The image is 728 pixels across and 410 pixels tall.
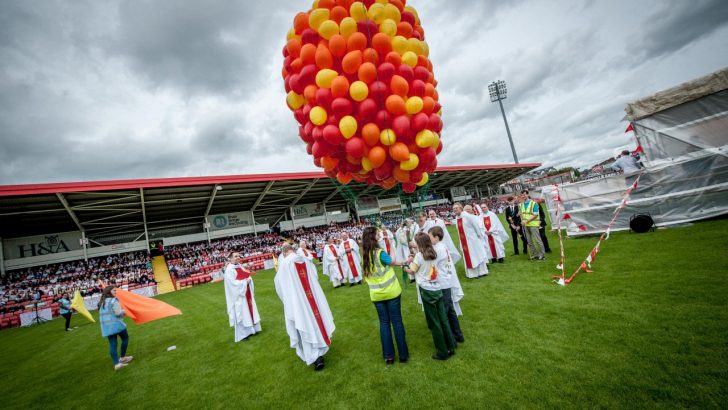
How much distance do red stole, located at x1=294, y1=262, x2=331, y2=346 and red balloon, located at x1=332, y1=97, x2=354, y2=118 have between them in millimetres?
2303

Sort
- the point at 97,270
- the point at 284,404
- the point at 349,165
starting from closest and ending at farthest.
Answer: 1. the point at 284,404
2. the point at 349,165
3. the point at 97,270

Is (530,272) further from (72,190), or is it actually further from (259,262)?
(72,190)

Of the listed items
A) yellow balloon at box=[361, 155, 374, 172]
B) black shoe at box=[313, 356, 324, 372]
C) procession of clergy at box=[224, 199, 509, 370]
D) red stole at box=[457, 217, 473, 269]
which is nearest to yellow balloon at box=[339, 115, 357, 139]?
yellow balloon at box=[361, 155, 374, 172]

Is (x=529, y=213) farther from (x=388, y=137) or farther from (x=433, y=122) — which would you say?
(x=388, y=137)

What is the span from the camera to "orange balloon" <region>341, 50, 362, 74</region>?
279 cm

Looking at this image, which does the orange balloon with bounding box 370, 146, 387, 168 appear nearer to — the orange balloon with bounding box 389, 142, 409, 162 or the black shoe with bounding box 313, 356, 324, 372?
the orange balloon with bounding box 389, 142, 409, 162

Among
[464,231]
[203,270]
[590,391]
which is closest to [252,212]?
[203,270]

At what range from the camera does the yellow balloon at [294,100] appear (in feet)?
10.8

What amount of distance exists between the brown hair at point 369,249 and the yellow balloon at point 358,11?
2.31m

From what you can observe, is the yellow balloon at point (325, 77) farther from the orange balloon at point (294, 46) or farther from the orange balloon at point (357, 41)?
the orange balloon at point (294, 46)

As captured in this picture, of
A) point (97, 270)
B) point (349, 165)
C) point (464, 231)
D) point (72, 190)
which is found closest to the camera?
point (349, 165)

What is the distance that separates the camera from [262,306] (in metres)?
8.03

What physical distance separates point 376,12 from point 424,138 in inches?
54.6

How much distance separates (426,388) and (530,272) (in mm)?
4377
